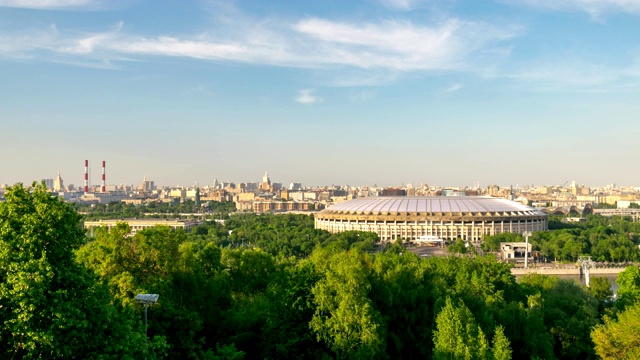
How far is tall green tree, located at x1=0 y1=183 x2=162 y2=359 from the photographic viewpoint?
22.3 feet

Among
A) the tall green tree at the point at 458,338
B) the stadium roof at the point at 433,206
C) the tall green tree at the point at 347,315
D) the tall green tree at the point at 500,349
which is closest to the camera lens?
the tall green tree at the point at 458,338

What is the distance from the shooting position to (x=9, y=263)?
6.95 m

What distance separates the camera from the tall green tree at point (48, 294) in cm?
679

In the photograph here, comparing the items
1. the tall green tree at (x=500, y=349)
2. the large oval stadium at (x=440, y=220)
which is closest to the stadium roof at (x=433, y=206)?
the large oval stadium at (x=440, y=220)

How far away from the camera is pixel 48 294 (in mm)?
7078

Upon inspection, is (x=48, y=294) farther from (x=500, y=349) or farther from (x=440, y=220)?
(x=440, y=220)

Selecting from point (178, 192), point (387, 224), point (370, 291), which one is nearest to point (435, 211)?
point (387, 224)

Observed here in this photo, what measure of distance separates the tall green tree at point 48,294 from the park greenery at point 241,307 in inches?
0.6

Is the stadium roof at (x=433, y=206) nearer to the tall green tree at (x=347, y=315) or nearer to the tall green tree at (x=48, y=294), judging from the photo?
the tall green tree at (x=347, y=315)

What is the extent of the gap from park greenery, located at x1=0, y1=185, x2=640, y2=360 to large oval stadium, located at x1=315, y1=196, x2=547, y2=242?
3911 centimetres

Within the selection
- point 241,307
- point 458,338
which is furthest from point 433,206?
point 458,338

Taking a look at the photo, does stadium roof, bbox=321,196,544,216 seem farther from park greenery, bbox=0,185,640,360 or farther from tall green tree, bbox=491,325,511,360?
tall green tree, bbox=491,325,511,360

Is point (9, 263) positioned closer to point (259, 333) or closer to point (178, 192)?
point (259, 333)

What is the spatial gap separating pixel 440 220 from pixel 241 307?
1739 inches
